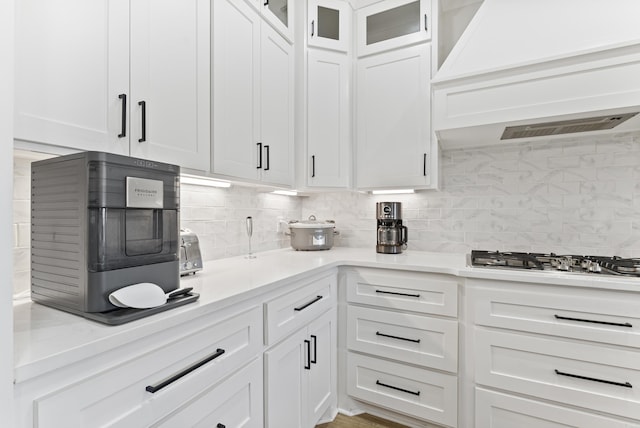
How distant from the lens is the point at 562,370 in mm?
1468

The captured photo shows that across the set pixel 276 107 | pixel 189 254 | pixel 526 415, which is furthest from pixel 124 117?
pixel 526 415

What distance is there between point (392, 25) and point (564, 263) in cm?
182

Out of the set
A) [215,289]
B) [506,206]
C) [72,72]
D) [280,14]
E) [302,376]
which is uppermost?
[280,14]

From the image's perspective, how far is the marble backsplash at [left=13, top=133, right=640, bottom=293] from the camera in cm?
187

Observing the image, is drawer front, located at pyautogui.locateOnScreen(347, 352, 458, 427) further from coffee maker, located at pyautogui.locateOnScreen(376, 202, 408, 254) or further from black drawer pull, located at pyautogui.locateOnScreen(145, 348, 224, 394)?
black drawer pull, located at pyautogui.locateOnScreen(145, 348, 224, 394)

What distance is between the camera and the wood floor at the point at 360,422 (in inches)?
73.5

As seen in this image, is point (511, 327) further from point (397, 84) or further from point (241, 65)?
point (241, 65)

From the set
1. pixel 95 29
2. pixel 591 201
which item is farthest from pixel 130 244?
pixel 591 201

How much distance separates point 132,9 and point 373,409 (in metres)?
2.29

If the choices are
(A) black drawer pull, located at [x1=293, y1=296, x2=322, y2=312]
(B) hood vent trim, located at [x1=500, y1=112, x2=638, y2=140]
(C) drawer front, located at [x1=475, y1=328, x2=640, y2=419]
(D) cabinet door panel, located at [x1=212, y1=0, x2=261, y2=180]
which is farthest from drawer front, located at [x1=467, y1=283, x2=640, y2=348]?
(D) cabinet door panel, located at [x1=212, y1=0, x2=261, y2=180]

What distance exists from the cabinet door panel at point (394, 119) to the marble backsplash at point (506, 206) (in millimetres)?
344

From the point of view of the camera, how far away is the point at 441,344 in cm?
172

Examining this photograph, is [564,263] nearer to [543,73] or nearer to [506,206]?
[506,206]

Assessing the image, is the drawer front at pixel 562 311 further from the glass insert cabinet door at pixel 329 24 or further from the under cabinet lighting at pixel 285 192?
the glass insert cabinet door at pixel 329 24
